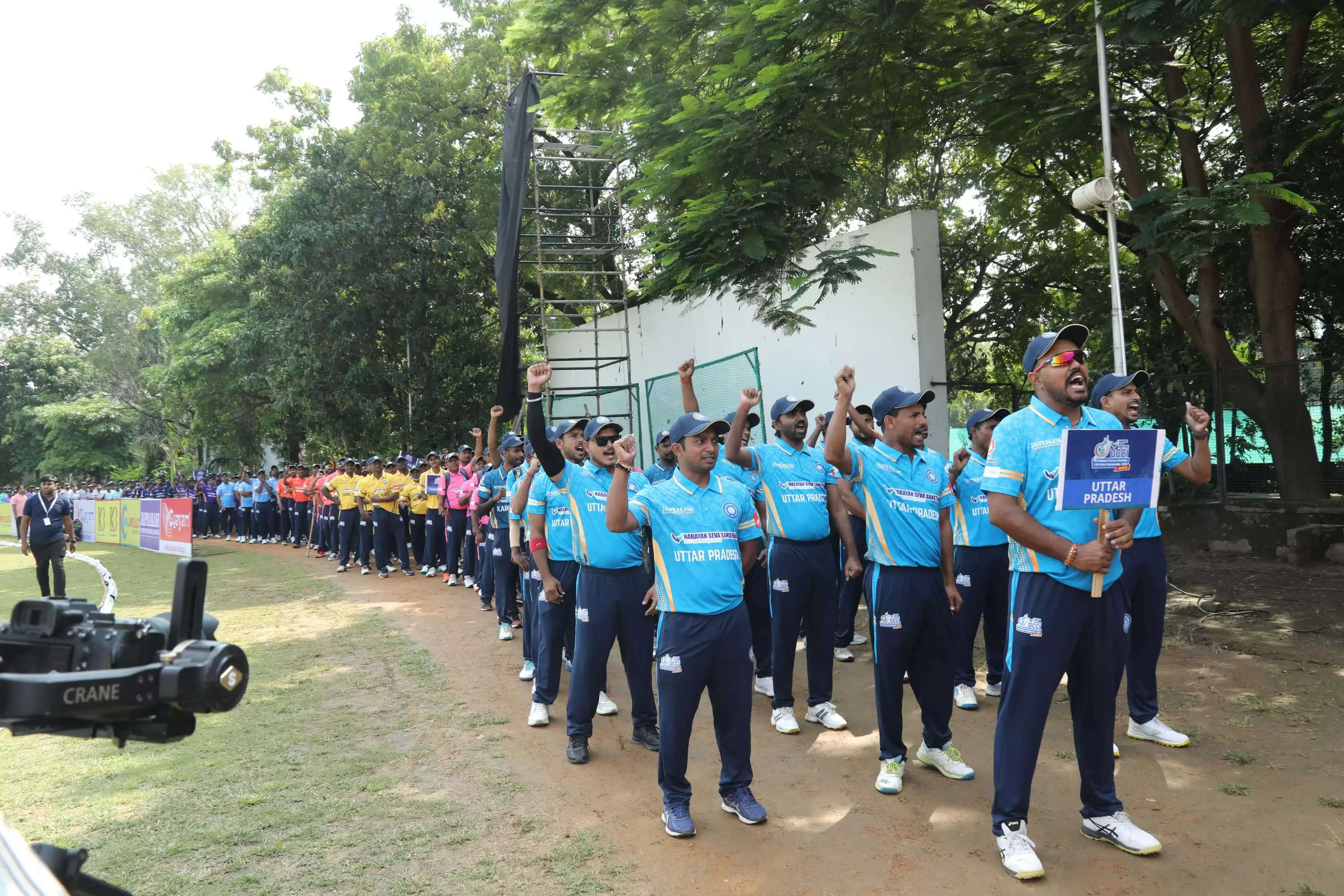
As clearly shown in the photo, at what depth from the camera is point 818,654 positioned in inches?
242

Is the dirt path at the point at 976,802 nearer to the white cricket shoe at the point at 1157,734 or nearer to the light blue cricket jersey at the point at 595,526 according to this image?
the white cricket shoe at the point at 1157,734

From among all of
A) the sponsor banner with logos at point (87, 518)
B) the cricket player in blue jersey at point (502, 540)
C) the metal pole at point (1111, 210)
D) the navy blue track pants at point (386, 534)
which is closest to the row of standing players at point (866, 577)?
the metal pole at point (1111, 210)

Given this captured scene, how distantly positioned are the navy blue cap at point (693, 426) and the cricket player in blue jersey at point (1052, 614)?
1268 millimetres

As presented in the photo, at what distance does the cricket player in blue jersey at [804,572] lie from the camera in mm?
6078

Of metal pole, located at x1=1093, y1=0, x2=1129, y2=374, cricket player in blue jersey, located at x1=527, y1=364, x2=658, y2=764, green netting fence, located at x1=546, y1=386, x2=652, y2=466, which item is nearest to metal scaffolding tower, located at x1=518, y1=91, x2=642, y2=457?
green netting fence, located at x1=546, y1=386, x2=652, y2=466

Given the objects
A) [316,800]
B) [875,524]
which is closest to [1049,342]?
[875,524]

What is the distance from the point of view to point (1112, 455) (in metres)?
3.80

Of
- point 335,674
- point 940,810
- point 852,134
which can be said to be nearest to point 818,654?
point 940,810

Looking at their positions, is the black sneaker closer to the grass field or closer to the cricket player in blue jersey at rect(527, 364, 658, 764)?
the cricket player in blue jersey at rect(527, 364, 658, 764)

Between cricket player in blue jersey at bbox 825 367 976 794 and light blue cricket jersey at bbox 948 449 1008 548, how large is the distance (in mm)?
1155

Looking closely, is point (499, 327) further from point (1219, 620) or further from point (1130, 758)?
point (1130, 758)

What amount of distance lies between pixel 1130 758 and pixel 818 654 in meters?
1.89

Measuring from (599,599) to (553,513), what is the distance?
109 cm

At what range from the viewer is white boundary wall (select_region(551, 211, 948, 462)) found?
977 centimetres
